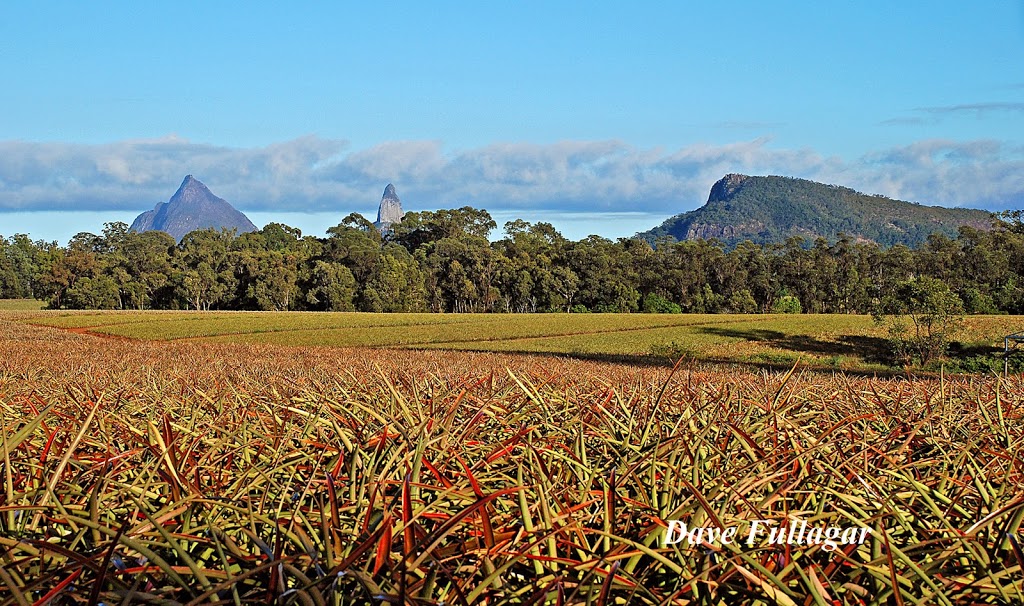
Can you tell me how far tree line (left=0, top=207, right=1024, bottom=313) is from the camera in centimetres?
7725

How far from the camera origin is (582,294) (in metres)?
83.8

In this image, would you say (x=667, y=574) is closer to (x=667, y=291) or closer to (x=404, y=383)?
(x=404, y=383)

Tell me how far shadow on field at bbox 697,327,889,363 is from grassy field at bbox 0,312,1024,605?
3367 centimetres

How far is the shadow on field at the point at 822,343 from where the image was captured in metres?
35.7

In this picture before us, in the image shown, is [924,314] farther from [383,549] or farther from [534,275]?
[534,275]

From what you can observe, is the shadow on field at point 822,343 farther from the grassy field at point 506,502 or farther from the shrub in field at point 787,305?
the shrub in field at point 787,305

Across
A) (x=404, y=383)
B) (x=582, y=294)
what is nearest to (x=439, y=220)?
(x=582, y=294)

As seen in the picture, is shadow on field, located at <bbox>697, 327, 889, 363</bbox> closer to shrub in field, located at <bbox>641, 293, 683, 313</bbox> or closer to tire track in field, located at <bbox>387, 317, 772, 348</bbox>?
tire track in field, located at <bbox>387, 317, 772, 348</bbox>

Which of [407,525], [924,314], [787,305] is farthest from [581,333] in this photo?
[407,525]

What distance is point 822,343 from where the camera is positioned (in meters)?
38.1

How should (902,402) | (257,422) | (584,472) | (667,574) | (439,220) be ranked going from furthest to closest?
(439,220)
(902,402)
(257,422)
(584,472)
(667,574)

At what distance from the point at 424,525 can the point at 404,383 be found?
1.81 metres

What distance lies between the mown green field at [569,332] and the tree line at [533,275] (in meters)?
26.0

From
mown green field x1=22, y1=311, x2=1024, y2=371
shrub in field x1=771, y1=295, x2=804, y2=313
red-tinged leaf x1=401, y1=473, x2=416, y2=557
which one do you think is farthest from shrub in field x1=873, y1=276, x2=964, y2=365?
shrub in field x1=771, y1=295, x2=804, y2=313
